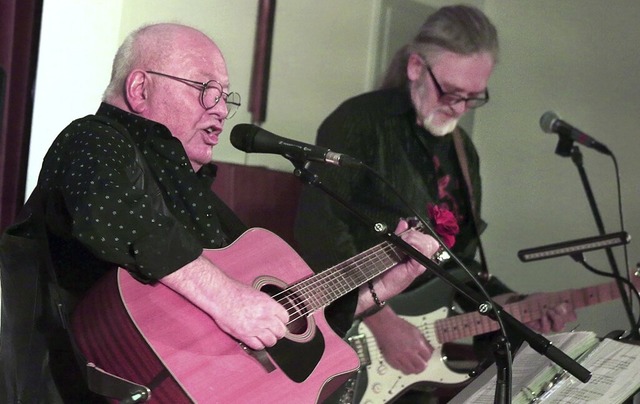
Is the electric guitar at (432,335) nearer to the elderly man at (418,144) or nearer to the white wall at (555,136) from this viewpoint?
the elderly man at (418,144)

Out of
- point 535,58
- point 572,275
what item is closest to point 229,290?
point 572,275

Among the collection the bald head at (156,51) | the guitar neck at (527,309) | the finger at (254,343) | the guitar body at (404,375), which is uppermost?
the bald head at (156,51)

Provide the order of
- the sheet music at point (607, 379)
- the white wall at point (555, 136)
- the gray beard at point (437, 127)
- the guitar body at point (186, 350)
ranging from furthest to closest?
1. the white wall at point (555, 136)
2. the gray beard at point (437, 127)
3. the sheet music at point (607, 379)
4. the guitar body at point (186, 350)

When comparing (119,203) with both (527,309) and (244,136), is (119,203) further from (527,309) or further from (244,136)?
(527,309)

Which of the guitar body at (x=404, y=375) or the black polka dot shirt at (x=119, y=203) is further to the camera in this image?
the guitar body at (x=404, y=375)

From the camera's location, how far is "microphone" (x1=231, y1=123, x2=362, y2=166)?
1897 millimetres

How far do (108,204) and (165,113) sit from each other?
0.47 m

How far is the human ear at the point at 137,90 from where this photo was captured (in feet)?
6.78

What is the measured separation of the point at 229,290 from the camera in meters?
1.80

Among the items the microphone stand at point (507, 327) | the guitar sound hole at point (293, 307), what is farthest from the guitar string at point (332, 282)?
the microphone stand at point (507, 327)

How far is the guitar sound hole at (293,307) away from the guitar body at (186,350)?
0.03 metres

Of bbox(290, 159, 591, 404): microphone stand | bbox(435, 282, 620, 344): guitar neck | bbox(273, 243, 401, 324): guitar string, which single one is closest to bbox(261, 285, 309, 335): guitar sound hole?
bbox(273, 243, 401, 324): guitar string

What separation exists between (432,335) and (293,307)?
1.06 m

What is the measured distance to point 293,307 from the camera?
6.52 ft
